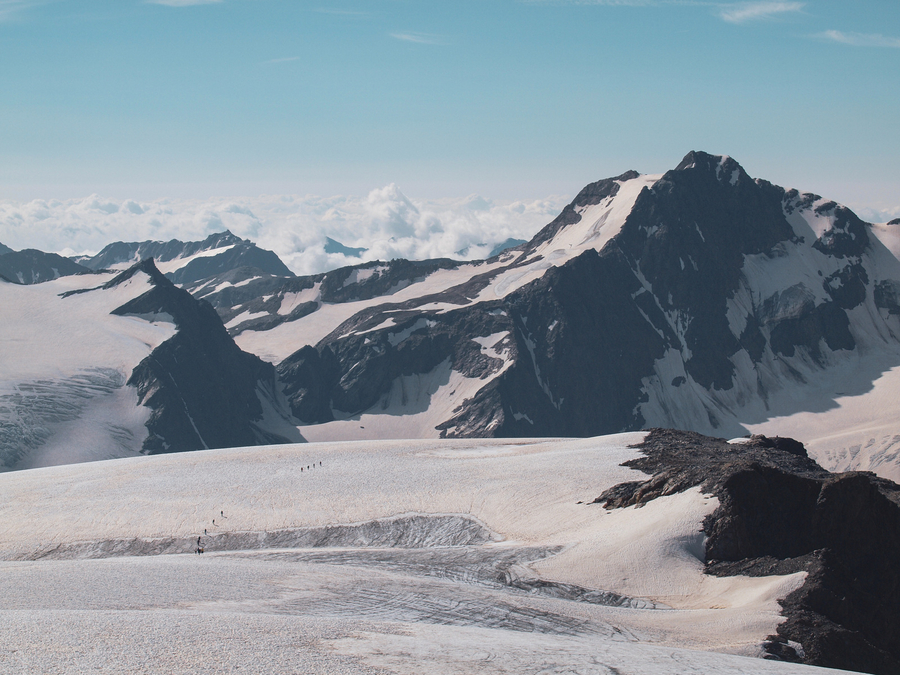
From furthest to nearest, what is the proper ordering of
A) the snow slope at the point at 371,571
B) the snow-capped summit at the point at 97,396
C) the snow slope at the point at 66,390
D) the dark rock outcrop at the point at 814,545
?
the snow-capped summit at the point at 97,396 → the snow slope at the point at 66,390 → the dark rock outcrop at the point at 814,545 → the snow slope at the point at 371,571

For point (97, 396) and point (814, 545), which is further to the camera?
point (97, 396)

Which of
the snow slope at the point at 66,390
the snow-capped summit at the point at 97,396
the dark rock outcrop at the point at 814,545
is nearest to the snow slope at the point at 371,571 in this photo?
the dark rock outcrop at the point at 814,545

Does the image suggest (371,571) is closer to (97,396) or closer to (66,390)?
(66,390)

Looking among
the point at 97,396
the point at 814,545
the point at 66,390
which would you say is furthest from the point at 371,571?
the point at 97,396

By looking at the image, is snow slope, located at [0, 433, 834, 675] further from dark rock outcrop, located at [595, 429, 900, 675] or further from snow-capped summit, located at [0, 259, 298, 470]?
snow-capped summit, located at [0, 259, 298, 470]

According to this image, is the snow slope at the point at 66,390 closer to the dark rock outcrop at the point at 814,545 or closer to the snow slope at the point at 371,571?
the snow slope at the point at 371,571
